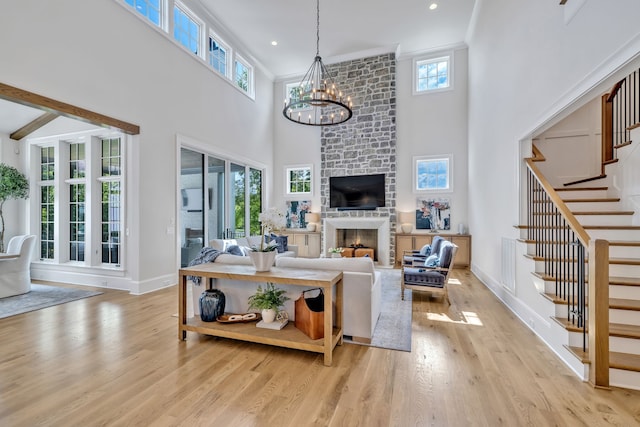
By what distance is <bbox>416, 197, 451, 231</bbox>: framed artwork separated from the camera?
290 inches

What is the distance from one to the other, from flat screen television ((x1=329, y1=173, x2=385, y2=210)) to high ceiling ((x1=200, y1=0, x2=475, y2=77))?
135 inches

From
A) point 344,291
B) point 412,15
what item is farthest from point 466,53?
point 344,291

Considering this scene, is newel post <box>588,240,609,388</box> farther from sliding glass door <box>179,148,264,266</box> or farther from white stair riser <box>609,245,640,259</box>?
sliding glass door <box>179,148,264,266</box>

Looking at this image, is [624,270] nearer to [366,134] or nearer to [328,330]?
[328,330]

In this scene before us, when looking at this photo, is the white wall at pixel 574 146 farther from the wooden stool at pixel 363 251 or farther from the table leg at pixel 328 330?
the table leg at pixel 328 330

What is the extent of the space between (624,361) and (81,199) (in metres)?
7.93

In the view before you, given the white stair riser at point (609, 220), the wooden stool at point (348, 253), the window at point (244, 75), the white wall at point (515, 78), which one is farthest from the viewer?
the wooden stool at point (348, 253)

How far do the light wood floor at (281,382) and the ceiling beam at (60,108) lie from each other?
8.61 ft

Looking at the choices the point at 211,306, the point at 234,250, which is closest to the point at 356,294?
the point at 211,306

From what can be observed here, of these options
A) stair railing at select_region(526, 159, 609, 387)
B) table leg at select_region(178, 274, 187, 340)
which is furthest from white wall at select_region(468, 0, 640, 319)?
table leg at select_region(178, 274, 187, 340)

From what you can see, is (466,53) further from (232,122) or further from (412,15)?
(232,122)

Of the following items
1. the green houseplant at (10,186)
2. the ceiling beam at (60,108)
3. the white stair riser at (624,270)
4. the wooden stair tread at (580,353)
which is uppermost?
the ceiling beam at (60,108)

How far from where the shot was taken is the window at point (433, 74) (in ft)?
24.5

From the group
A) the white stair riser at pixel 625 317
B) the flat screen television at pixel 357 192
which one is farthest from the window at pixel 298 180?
the white stair riser at pixel 625 317
